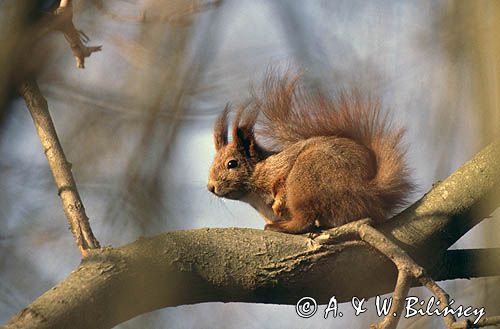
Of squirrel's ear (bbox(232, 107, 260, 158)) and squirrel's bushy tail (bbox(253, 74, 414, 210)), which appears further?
squirrel's ear (bbox(232, 107, 260, 158))

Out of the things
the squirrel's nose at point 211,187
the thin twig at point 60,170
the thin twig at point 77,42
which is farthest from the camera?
the squirrel's nose at point 211,187

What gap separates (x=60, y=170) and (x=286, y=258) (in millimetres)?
844

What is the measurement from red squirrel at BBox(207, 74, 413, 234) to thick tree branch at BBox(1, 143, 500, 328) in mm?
350

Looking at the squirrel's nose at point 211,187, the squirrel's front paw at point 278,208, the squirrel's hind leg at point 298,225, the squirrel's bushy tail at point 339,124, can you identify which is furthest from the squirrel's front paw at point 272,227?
the squirrel's nose at point 211,187

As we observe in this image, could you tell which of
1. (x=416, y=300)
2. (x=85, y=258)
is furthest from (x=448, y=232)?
(x=85, y=258)

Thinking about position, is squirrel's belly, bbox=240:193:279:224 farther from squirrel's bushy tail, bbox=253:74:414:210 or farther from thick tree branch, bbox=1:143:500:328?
thick tree branch, bbox=1:143:500:328

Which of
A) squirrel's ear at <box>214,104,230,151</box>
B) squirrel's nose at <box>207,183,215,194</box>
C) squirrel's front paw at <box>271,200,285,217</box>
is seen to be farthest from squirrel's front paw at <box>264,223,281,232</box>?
squirrel's ear at <box>214,104,230,151</box>

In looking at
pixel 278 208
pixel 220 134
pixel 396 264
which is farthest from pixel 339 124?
pixel 396 264

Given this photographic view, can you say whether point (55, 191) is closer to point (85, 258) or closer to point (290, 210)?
point (85, 258)

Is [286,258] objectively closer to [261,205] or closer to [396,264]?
[396,264]

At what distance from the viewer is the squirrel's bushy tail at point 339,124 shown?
2748 mm

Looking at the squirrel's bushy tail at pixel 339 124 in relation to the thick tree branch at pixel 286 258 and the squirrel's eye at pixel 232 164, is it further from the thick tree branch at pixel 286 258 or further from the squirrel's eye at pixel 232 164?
the thick tree branch at pixel 286 258

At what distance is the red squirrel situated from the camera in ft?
8.98

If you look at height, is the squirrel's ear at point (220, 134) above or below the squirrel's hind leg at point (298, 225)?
above
